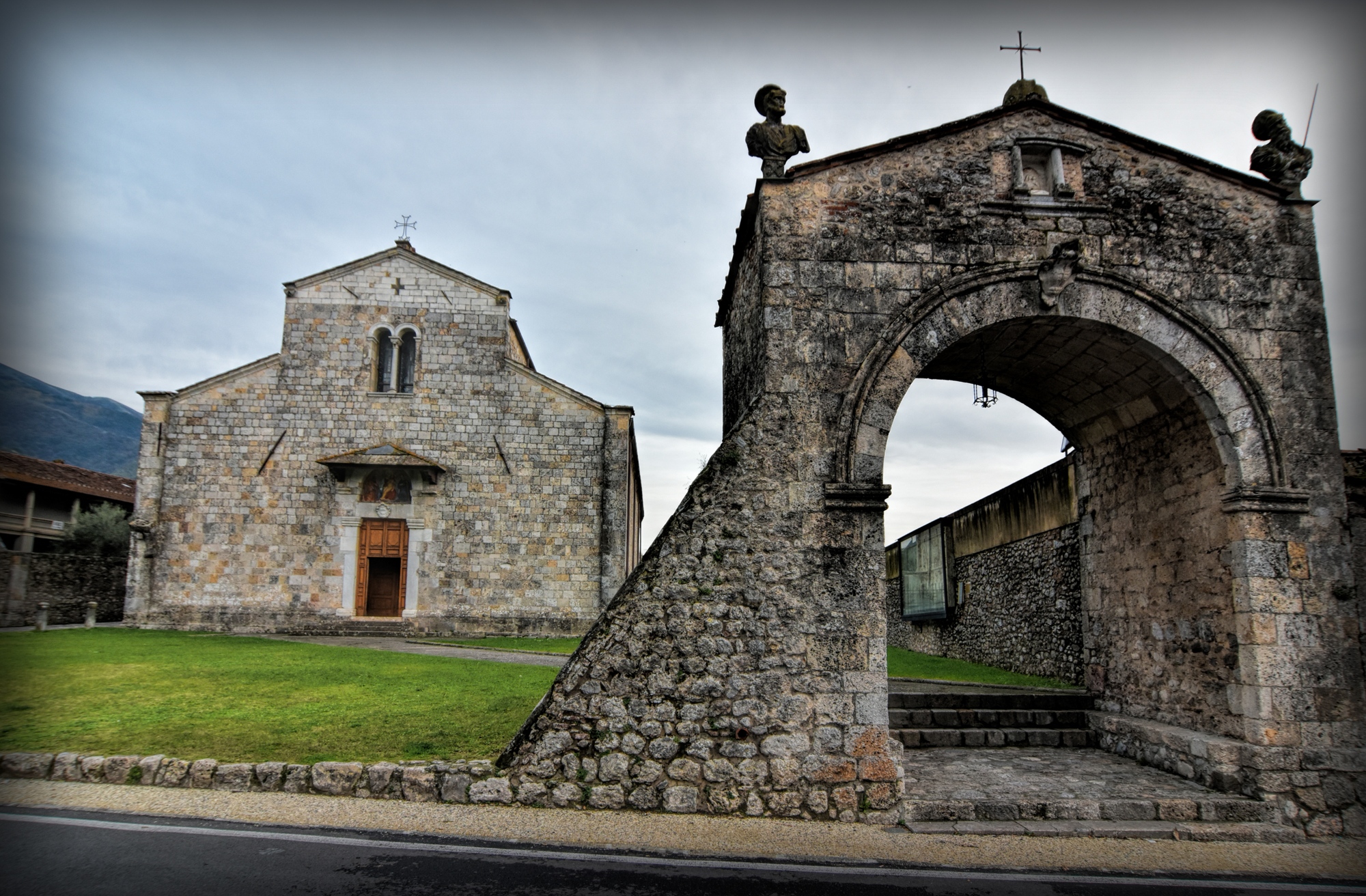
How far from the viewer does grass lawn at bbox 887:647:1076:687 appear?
40.7 feet

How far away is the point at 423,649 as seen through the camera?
16578 mm

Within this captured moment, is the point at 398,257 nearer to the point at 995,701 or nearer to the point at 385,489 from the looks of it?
the point at 385,489

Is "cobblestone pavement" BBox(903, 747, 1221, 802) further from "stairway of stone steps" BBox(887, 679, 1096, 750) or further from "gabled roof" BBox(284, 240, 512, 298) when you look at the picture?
"gabled roof" BBox(284, 240, 512, 298)

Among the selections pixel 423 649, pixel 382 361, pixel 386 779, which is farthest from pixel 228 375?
pixel 386 779

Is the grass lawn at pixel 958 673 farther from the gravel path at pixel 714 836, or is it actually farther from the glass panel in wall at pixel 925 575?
the gravel path at pixel 714 836

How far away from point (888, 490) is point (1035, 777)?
307 cm

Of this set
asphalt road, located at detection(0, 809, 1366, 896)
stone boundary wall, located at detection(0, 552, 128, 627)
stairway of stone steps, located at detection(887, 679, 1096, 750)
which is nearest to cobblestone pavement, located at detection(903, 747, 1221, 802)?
stairway of stone steps, located at detection(887, 679, 1096, 750)

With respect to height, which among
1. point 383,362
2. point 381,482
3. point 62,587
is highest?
point 383,362

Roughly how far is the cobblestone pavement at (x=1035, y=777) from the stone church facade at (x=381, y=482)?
12.8m

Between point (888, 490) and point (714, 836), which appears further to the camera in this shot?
point (888, 490)

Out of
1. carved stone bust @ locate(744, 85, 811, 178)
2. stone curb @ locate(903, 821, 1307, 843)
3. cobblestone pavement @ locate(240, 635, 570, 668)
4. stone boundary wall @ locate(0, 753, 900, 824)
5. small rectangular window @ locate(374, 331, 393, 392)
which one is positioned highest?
small rectangular window @ locate(374, 331, 393, 392)

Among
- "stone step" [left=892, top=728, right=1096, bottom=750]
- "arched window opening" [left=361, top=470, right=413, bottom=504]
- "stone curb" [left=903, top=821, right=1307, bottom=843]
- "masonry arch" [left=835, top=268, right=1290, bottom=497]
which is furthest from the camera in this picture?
"arched window opening" [left=361, top=470, right=413, bottom=504]

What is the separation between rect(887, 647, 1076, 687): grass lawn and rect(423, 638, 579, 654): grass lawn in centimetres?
688

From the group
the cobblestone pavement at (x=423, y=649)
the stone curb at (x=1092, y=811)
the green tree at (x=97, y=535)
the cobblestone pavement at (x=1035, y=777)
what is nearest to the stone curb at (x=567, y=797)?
the stone curb at (x=1092, y=811)
